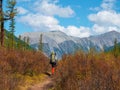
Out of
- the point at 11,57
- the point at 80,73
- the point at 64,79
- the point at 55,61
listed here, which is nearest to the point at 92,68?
the point at 80,73

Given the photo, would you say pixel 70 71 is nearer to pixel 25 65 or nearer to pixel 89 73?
pixel 89 73

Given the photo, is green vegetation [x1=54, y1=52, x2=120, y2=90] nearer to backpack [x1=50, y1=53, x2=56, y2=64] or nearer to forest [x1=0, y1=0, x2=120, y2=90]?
forest [x1=0, y1=0, x2=120, y2=90]

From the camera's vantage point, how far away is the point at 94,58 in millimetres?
14812

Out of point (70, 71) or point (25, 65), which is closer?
point (70, 71)

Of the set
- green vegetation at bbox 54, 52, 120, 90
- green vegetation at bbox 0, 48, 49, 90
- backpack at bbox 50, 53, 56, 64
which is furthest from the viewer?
backpack at bbox 50, 53, 56, 64

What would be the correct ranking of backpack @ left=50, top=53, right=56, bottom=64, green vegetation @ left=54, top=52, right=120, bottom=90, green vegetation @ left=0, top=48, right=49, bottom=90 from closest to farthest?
green vegetation @ left=54, top=52, right=120, bottom=90
green vegetation @ left=0, top=48, right=49, bottom=90
backpack @ left=50, top=53, right=56, bottom=64

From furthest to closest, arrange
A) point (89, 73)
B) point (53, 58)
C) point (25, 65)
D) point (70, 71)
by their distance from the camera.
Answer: point (53, 58) → point (25, 65) → point (70, 71) → point (89, 73)

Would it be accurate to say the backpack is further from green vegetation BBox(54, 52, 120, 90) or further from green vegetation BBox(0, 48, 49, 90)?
green vegetation BBox(54, 52, 120, 90)

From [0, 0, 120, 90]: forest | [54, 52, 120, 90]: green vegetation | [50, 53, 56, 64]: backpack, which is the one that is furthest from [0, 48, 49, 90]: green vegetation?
[54, 52, 120, 90]: green vegetation

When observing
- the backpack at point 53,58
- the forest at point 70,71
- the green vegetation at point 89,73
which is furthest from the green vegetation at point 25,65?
the green vegetation at point 89,73

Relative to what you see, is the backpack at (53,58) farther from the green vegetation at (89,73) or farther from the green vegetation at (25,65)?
the green vegetation at (89,73)

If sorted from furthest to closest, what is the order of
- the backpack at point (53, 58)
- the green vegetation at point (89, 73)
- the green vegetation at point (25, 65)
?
1. the backpack at point (53, 58)
2. the green vegetation at point (25, 65)
3. the green vegetation at point (89, 73)

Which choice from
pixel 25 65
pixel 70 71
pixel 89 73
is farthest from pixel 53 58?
pixel 89 73

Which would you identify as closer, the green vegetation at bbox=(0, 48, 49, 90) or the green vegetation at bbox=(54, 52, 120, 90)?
the green vegetation at bbox=(54, 52, 120, 90)
